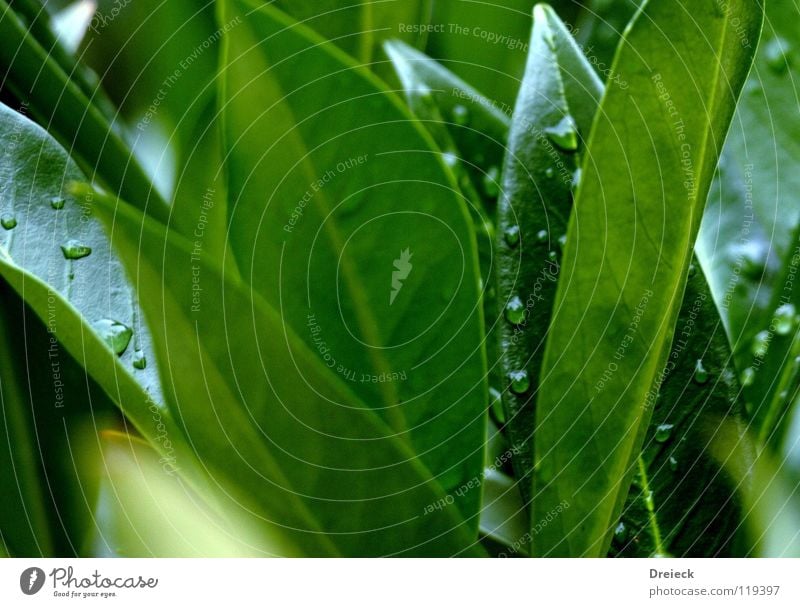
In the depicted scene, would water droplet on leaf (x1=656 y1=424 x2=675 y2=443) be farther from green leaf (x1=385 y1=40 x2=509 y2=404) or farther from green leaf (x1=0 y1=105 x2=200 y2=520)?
green leaf (x1=0 y1=105 x2=200 y2=520)

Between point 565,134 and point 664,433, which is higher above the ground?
point 565,134

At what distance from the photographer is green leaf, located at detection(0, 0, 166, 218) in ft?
1.13

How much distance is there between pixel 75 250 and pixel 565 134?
0.24 m

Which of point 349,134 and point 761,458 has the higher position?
point 349,134

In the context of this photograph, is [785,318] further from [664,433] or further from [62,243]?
[62,243]

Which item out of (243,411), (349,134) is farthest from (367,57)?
(243,411)

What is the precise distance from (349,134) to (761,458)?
0.87ft

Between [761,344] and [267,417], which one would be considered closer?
[267,417]

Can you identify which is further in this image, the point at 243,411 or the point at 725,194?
the point at 725,194

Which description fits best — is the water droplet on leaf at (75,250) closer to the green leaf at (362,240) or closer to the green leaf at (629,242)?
the green leaf at (362,240)

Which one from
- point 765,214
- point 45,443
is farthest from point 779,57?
point 45,443

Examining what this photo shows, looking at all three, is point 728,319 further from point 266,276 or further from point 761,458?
point 266,276

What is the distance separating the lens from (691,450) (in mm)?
349

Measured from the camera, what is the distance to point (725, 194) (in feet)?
1.35
